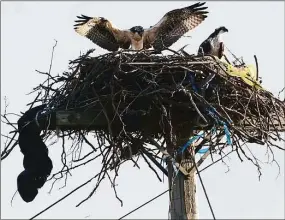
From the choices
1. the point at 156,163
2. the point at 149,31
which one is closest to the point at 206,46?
the point at 149,31

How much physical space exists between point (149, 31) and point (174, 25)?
30cm

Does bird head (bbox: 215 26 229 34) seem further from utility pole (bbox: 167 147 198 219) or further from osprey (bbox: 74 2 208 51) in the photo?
utility pole (bbox: 167 147 198 219)

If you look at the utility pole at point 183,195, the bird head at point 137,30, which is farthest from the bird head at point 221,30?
the utility pole at point 183,195

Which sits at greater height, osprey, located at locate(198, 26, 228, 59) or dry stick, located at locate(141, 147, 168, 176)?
osprey, located at locate(198, 26, 228, 59)

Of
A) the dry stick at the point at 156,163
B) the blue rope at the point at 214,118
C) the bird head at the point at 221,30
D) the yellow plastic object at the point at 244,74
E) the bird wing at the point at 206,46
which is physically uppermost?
the bird head at the point at 221,30

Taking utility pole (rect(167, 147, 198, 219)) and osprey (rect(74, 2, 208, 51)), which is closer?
utility pole (rect(167, 147, 198, 219))

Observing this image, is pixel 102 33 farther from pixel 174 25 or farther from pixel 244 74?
pixel 244 74

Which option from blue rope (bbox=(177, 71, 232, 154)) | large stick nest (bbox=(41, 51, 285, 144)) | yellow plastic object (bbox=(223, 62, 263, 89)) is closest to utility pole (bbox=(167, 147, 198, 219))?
blue rope (bbox=(177, 71, 232, 154))

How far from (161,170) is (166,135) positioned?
1.12 feet

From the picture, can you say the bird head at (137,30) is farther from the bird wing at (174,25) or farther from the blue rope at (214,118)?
the blue rope at (214,118)

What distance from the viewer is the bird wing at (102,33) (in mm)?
8094

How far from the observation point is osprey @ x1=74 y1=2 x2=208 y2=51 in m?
8.20

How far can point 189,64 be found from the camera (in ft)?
21.4

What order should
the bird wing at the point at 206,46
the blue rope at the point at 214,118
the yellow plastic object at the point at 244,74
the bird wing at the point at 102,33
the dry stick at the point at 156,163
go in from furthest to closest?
1. the bird wing at the point at 102,33
2. the bird wing at the point at 206,46
3. the yellow plastic object at the point at 244,74
4. the dry stick at the point at 156,163
5. the blue rope at the point at 214,118
